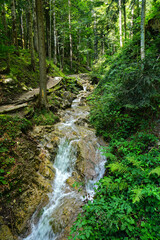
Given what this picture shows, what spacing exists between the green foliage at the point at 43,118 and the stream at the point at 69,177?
0.47m

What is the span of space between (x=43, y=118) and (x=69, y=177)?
12.6ft

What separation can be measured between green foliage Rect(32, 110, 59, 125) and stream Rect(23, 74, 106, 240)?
1.55 ft

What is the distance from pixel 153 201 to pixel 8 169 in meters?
4.38

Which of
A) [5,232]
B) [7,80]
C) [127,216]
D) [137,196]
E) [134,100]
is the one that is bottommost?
[5,232]

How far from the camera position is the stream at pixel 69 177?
3.93 m

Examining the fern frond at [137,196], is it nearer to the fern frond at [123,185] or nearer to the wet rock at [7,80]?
the fern frond at [123,185]

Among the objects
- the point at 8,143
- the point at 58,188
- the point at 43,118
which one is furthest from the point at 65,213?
the point at 43,118

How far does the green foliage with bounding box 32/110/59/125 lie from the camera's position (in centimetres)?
735

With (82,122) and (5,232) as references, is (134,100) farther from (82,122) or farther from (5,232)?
(5,232)

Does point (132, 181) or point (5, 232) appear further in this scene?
point (5, 232)

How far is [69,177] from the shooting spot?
5418 millimetres

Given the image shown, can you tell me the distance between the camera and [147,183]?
118 inches

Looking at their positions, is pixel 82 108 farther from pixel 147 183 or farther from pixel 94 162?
pixel 147 183

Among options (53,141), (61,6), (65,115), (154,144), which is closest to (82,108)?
(65,115)
